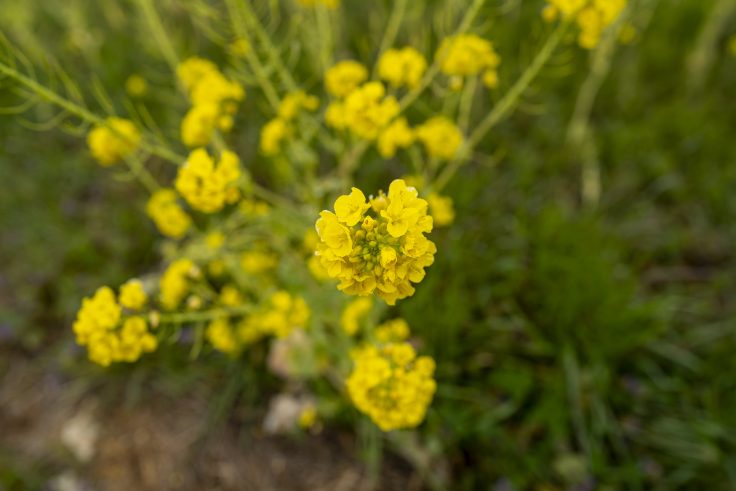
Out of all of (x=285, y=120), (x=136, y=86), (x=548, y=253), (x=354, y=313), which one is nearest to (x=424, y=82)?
(x=285, y=120)

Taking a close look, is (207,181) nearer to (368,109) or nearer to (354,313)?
(368,109)

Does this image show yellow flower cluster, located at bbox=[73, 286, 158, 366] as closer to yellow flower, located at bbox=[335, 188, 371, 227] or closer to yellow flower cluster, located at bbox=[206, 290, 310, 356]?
yellow flower cluster, located at bbox=[206, 290, 310, 356]

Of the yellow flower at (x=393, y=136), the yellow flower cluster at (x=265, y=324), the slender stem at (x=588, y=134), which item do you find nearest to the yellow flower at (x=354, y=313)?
the yellow flower cluster at (x=265, y=324)

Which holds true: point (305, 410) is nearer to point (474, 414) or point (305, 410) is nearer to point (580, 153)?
point (474, 414)

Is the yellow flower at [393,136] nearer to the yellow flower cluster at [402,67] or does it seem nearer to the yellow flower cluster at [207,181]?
the yellow flower cluster at [402,67]

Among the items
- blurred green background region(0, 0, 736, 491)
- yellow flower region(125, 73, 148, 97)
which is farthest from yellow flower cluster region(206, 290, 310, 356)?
yellow flower region(125, 73, 148, 97)

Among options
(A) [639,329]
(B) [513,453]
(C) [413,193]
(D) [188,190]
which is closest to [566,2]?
(C) [413,193]
